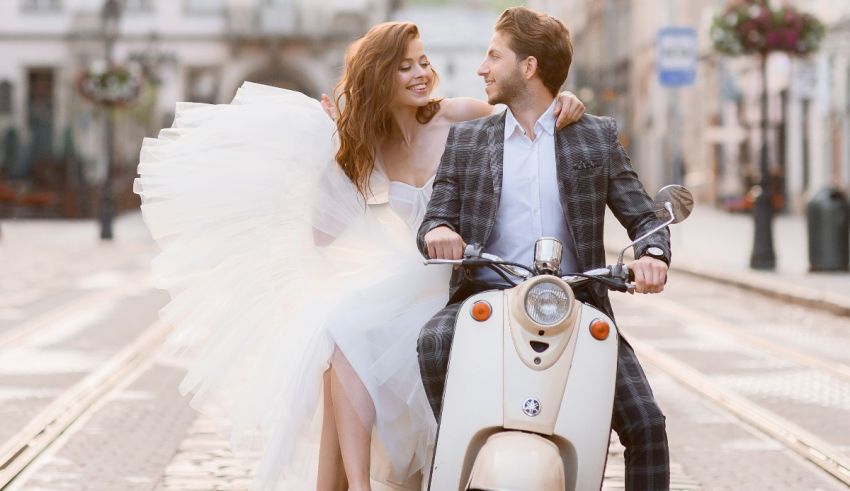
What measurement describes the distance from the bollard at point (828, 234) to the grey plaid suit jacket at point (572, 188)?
50.1ft

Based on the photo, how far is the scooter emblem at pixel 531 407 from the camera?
420 cm

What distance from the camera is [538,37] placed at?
4676 millimetres

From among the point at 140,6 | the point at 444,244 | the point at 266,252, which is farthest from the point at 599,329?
the point at 140,6

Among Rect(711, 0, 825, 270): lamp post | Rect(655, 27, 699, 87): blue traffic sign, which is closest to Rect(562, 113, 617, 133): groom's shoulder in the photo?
Rect(711, 0, 825, 270): lamp post

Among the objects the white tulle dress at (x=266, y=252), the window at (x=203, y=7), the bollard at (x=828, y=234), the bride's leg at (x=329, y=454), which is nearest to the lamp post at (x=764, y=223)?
the bollard at (x=828, y=234)

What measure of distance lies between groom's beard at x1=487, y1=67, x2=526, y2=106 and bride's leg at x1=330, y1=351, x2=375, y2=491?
92cm

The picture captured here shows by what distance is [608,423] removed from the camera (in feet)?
14.0

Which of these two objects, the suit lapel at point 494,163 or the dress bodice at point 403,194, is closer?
the suit lapel at point 494,163

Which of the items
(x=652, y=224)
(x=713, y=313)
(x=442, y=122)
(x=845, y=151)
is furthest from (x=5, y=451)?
(x=845, y=151)

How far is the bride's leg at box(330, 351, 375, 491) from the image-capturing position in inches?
198

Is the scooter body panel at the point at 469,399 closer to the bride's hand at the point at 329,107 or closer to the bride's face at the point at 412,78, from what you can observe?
the bride's face at the point at 412,78

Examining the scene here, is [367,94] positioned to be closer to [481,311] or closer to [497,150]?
[497,150]

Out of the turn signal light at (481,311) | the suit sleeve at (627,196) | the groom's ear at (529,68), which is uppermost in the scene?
the groom's ear at (529,68)

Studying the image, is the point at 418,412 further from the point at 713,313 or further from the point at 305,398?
the point at 713,313
